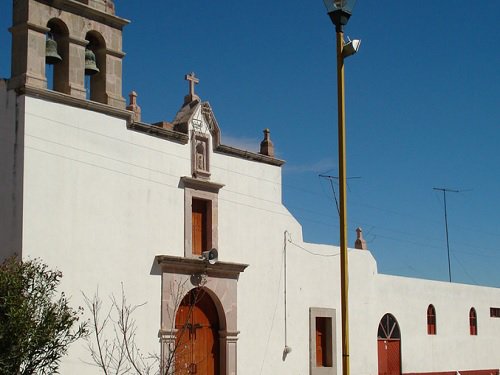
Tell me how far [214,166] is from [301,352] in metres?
5.82

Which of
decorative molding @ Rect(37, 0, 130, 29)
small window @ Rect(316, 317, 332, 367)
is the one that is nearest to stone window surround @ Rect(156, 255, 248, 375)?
small window @ Rect(316, 317, 332, 367)

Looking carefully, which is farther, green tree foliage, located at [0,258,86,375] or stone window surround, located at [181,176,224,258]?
stone window surround, located at [181,176,224,258]

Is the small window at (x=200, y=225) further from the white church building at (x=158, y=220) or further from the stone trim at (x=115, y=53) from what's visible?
the stone trim at (x=115, y=53)

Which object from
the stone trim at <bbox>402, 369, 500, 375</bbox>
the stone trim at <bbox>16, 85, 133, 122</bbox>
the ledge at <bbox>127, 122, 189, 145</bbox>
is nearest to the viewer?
the stone trim at <bbox>16, 85, 133, 122</bbox>

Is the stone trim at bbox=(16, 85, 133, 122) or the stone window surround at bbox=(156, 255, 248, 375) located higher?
the stone trim at bbox=(16, 85, 133, 122)

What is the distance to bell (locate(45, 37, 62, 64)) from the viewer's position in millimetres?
17672

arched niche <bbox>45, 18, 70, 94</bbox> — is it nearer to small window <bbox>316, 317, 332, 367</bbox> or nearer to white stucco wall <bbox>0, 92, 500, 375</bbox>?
white stucco wall <bbox>0, 92, 500, 375</bbox>

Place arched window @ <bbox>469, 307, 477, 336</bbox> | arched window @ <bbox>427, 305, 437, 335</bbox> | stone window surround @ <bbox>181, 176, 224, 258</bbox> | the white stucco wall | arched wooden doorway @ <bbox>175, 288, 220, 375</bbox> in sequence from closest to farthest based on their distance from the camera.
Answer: the white stucco wall < arched wooden doorway @ <bbox>175, 288, 220, 375</bbox> < stone window surround @ <bbox>181, 176, 224, 258</bbox> < arched window @ <bbox>427, 305, 437, 335</bbox> < arched window @ <bbox>469, 307, 477, 336</bbox>

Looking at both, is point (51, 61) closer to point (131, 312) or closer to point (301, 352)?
point (131, 312)

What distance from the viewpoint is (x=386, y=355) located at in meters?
27.2

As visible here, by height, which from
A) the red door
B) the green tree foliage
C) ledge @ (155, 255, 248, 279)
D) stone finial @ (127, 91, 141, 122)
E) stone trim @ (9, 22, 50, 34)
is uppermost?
stone trim @ (9, 22, 50, 34)

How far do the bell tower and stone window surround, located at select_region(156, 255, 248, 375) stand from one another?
3903 millimetres

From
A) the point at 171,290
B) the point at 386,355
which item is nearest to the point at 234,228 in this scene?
the point at 171,290

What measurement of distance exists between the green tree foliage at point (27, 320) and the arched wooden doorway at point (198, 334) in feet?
16.9
